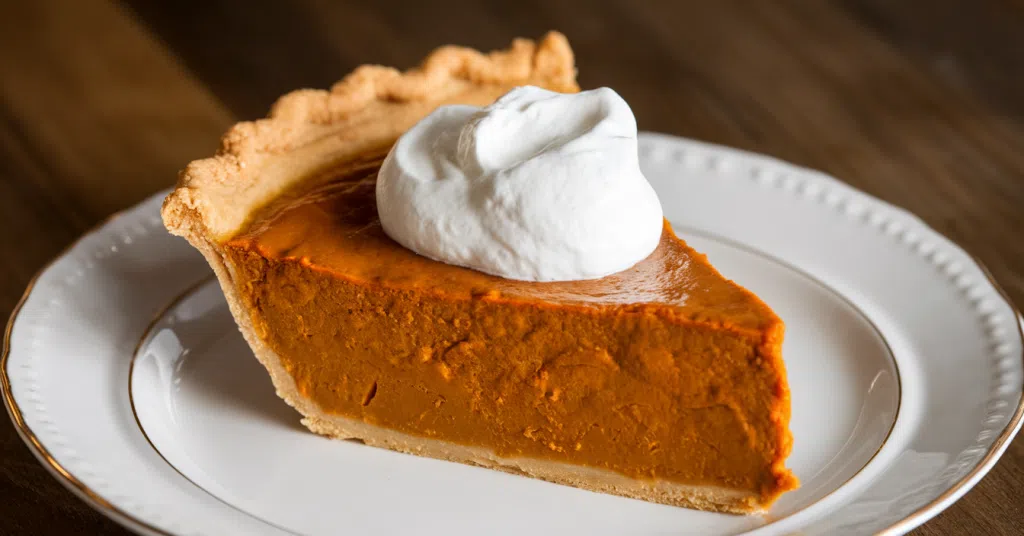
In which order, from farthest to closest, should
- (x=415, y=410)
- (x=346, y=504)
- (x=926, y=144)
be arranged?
1. (x=926, y=144)
2. (x=415, y=410)
3. (x=346, y=504)

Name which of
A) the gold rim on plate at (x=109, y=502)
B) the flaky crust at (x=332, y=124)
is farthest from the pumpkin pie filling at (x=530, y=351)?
the gold rim on plate at (x=109, y=502)

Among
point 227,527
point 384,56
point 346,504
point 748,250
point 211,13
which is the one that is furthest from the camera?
point 211,13

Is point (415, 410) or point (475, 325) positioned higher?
point (475, 325)

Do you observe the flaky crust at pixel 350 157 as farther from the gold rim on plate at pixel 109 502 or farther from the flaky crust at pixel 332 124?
the gold rim on plate at pixel 109 502

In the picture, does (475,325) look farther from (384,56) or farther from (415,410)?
(384,56)

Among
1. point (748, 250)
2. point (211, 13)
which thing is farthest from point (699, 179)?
point (211, 13)

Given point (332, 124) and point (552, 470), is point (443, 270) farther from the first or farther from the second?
point (332, 124)

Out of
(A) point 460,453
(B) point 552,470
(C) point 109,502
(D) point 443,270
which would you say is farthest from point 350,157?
(C) point 109,502
